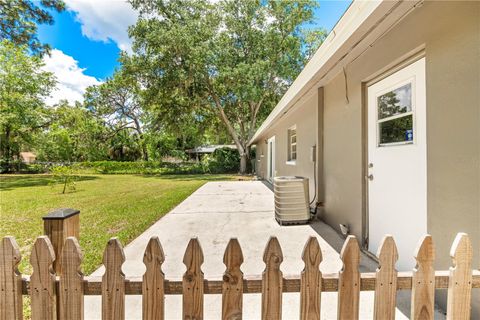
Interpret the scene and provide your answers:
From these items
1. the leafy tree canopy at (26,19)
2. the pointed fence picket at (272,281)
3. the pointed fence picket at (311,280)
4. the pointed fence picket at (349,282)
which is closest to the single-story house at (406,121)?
the pointed fence picket at (349,282)

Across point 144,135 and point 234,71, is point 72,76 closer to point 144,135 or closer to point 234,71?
point 144,135

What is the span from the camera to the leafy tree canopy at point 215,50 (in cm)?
1593

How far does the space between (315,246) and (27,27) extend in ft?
42.0

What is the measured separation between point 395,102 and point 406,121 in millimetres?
299

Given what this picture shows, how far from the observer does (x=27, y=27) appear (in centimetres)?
931

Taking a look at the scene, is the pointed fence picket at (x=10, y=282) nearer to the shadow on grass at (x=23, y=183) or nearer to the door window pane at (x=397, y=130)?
the door window pane at (x=397, y=130)

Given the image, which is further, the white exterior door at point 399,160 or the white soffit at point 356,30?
the white exterior door at point 399,160

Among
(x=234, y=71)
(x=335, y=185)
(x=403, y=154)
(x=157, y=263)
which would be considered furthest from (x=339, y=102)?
(x=234, y=71)

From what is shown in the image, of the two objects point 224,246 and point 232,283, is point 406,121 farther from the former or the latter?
point 224,246

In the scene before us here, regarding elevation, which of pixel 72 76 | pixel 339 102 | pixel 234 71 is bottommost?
pixel 339 102

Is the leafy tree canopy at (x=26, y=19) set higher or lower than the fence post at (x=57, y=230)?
higher

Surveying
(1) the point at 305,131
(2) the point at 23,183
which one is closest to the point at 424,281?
(1) the point at 305,131

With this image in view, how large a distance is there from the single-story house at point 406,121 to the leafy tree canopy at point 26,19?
10.1 m

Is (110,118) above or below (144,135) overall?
above
